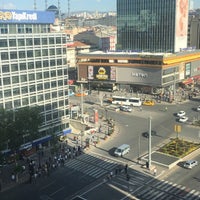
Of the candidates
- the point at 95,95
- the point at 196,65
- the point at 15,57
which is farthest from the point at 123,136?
the point at 196,65

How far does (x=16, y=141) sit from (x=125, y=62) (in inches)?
2698

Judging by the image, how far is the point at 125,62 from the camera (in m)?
116

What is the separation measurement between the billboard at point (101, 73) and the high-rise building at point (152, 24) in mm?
35346

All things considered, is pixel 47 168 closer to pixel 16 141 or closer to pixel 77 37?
pixel 16 141

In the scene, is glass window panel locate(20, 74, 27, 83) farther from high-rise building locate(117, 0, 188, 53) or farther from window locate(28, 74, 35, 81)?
high-rise building locate(117, 0, 188, 53)

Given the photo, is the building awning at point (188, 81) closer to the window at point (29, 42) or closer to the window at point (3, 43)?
the window at point (29, 42)

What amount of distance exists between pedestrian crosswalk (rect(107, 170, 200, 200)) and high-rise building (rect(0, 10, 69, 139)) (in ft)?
70.5

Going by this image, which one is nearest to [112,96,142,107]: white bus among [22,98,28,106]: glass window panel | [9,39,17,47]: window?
[22,98,28,106]: glass window panel

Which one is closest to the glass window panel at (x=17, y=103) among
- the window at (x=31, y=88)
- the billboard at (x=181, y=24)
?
the window at (x=31, y=88)

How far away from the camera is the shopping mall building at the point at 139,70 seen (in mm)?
109875

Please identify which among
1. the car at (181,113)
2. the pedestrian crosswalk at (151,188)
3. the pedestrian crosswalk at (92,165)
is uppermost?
the car at (181,113)

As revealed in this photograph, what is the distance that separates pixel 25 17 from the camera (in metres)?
61.4

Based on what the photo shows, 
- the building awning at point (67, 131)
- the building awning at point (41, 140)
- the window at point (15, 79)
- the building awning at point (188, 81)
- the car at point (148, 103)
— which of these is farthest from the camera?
the building awning at point (188, 81)

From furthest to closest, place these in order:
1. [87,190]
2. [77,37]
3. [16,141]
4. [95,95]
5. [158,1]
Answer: [77,37] → [158,1] → [95,95] → [16,141] → [87,190]
